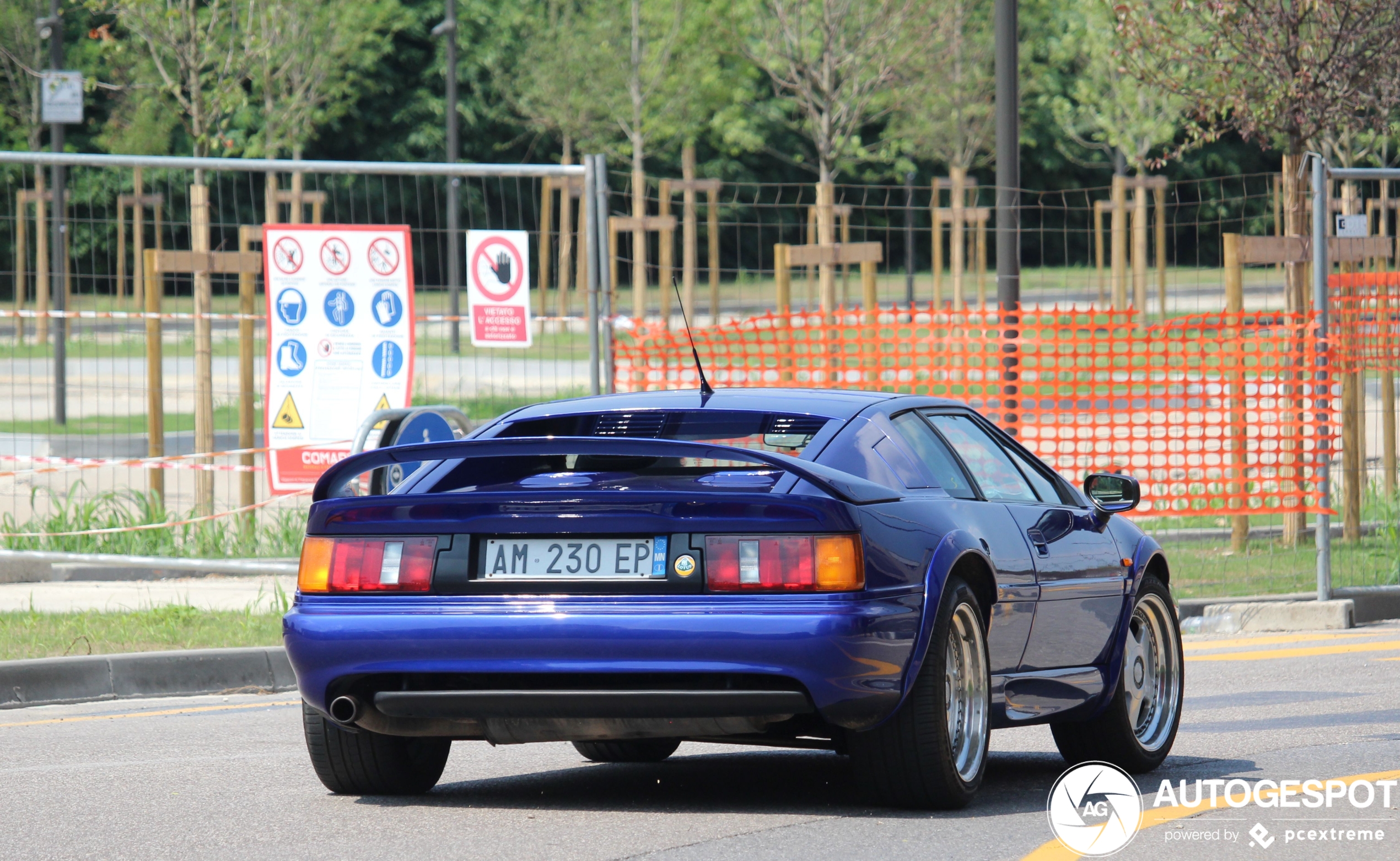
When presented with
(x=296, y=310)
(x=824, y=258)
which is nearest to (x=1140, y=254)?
Answer: (x=824, y=258)

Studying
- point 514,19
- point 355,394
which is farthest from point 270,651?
point 514,19

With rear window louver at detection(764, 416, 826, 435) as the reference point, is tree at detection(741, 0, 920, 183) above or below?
above

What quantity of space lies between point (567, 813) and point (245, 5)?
24.6 metres

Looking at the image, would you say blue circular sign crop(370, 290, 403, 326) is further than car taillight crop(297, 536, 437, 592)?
Yes

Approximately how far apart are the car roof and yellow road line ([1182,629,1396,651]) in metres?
4.86

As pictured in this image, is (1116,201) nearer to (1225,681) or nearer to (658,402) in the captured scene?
(1225,681)

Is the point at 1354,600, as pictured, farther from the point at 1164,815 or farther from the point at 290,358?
the point at 1164,815

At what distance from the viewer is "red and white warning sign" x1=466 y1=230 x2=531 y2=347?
11836mm

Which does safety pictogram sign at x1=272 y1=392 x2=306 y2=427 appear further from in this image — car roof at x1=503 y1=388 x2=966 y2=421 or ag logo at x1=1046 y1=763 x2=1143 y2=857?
ag logo at x1=1046 y1=763 x2=1143 y2=857

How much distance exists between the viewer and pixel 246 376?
13469 millimetres

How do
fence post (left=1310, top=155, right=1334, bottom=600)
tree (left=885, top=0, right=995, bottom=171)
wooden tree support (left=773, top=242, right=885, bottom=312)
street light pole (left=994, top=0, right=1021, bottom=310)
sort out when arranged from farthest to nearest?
tree (left=885, top=0, right=995, bottom=171) → wooden tree support (left=773, top=242, right=885, bottom=312) → street light pole (left=994, top=0, right=1021, bottom=310) → fence post (left=1310, top=155, right=1334, bottom=600)

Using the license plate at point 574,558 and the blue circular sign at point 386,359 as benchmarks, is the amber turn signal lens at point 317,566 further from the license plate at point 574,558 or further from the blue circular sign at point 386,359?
the blue circular sign at point 386,359

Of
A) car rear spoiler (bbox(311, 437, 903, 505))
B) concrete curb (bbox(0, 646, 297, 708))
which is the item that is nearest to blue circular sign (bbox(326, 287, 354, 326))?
concrete curb (bbox(0, 646, 297, 708))

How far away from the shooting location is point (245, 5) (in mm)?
28453
